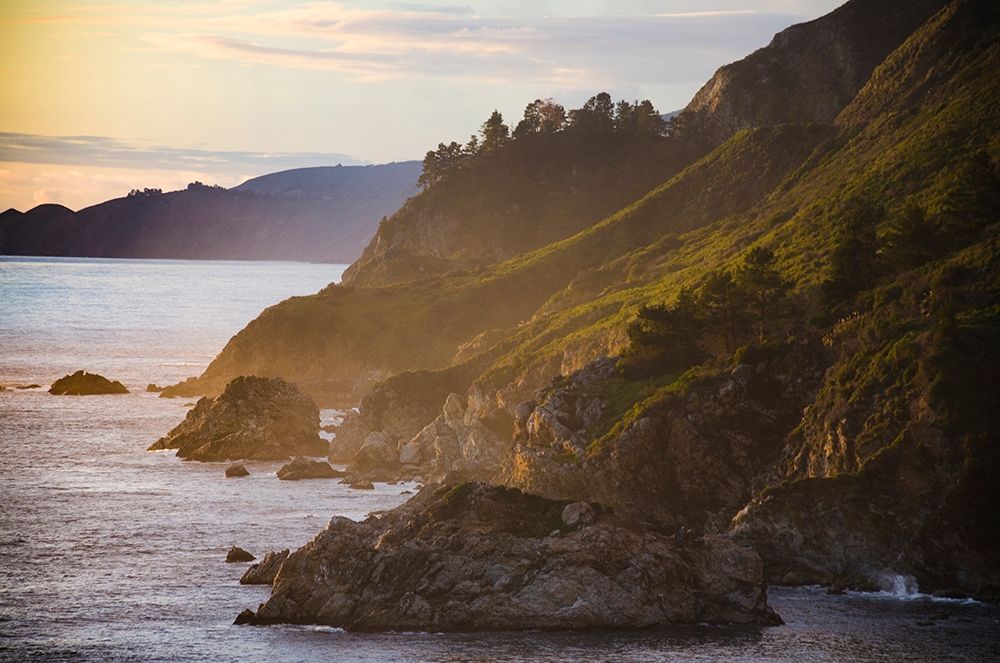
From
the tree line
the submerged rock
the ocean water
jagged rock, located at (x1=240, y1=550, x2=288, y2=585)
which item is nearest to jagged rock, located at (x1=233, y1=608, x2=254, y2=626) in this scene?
the ocean water

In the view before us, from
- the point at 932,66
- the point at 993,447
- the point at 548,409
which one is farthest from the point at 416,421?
the point at 932,66

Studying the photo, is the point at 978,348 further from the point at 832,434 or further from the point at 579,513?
the point at 579,513

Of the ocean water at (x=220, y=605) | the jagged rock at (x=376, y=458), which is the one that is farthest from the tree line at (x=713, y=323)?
the jagged rock at (x=376, y=458)

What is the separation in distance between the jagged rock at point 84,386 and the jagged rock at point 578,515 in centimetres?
13178

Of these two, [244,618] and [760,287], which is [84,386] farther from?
[244,618]

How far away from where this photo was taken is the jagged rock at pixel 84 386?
191 meters

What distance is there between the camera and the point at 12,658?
65312 millimetres

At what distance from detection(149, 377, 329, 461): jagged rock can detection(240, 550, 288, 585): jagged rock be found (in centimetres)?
5716

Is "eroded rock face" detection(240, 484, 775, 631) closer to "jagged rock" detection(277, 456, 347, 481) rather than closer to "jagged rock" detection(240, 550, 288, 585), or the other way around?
"jagged rock" detection(240, 550, 288, 585)

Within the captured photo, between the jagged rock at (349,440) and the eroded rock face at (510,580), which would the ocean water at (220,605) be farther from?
the jagged rock at (349,440)

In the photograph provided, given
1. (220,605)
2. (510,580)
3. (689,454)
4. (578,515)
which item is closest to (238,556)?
(220,605)

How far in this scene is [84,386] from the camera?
192750mm

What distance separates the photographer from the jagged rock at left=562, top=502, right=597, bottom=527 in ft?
246

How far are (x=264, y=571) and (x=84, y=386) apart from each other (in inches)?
4797
